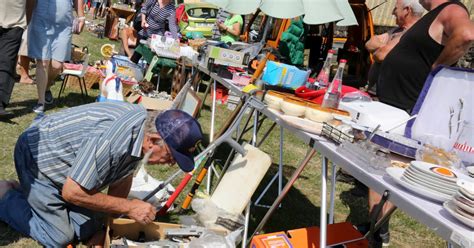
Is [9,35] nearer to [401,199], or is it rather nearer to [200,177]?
[200,177]

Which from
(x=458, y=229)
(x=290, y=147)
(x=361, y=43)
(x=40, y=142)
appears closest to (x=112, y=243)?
(x=40, y=142)

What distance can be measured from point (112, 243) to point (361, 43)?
7.08 metres

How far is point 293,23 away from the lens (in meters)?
5.27

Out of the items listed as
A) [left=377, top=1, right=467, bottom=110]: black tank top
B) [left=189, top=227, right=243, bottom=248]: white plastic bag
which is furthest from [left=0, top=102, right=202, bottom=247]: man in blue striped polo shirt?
[left=377, top=1, right=467, bottom=110]: black tank top

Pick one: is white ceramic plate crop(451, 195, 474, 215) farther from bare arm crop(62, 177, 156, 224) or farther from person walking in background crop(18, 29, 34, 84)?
person walking in background crop(18, 29, 34, 84)

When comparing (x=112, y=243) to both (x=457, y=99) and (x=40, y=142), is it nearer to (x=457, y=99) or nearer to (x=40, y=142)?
(x=40, y=142)

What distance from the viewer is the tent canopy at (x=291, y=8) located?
3902 mm

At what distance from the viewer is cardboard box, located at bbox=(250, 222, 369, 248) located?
2.15 meters

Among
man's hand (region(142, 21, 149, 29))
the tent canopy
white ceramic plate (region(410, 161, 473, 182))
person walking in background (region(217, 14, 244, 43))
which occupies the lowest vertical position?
white ceramic plate (region(410, 161, 473, 182))

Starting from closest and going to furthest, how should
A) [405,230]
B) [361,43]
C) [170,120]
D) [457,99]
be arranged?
1. [457,99]
2. [170,120]
3. [405,230]
4. [361,43]

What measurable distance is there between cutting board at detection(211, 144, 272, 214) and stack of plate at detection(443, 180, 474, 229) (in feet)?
5.05

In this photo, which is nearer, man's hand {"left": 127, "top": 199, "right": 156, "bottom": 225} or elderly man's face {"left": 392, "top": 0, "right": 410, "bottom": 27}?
man's hand {"left": 127, "top": 199, "right": 156, "bottom": 225}

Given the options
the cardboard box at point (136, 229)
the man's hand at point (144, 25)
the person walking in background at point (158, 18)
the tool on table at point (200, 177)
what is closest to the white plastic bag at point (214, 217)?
the cardboard box at point (136, 229)

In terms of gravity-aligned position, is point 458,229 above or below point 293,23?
below
